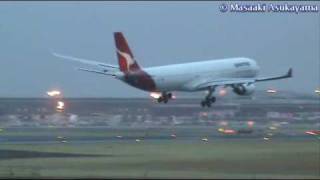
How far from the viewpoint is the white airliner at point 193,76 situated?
165 feet

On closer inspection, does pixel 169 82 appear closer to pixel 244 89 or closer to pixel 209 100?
pixel 209 100

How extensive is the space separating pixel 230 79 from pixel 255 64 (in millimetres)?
3247

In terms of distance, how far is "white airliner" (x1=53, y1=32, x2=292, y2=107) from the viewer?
165 ft

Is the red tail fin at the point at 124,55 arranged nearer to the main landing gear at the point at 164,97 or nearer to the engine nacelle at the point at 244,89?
the main landing gear at the point at 164,97

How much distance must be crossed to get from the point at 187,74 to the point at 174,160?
26.0 feet

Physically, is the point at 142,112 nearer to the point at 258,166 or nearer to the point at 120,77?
the point at 120,77

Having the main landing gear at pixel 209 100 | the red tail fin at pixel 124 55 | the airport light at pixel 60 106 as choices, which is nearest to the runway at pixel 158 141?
the airport light at pixel 60 106

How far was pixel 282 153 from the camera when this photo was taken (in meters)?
48.2

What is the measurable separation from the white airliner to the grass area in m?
3.91

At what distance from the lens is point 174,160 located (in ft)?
149

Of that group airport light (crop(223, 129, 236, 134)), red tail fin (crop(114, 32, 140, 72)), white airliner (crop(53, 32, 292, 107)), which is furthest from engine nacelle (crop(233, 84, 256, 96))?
airport light (crop(223, 129, 236, 134))

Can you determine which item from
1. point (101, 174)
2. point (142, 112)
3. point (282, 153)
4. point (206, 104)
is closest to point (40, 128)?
point (142, 112)

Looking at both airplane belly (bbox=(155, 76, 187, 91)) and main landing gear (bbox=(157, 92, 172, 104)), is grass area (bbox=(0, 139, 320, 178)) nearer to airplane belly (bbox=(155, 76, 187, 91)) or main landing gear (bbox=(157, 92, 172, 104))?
main landing gear (bbox=(157, 92, 172, 104))

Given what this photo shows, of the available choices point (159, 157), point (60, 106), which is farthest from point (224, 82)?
point (60, 106)
